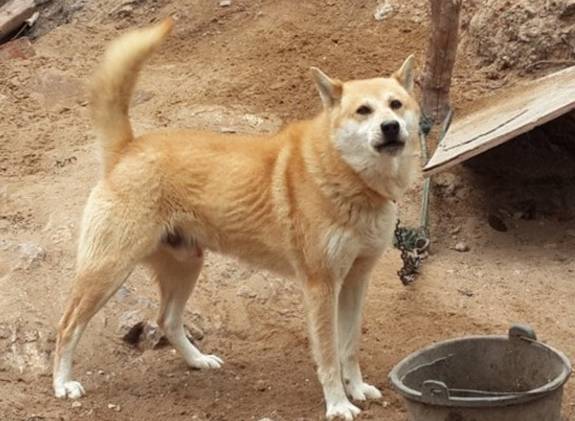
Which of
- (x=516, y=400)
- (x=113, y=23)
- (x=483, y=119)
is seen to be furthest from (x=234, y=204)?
(x=113, y=23)

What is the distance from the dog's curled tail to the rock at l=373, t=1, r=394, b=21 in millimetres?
4347

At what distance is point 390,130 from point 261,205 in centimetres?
81

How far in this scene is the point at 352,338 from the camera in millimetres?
5172

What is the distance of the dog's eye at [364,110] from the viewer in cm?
478

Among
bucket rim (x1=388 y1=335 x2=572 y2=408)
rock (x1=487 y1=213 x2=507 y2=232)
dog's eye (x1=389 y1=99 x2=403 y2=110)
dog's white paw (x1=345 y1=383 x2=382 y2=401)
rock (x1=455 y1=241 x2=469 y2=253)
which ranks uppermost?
dog's eye (x1=389 y1=99 x2=403 y2=110)

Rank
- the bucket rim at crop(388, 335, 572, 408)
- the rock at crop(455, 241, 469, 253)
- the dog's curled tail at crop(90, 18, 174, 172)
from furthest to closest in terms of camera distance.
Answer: the rock at crop(455, 241, 469, 253)
the dog's curled tail at crop(90, 18, 174, 172)
the bucket rim at crop(388, 335, 572, 408)

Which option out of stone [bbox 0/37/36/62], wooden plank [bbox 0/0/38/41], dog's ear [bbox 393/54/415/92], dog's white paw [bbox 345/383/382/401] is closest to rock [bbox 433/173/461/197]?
dog's ear [bbox 393/54/415/92]

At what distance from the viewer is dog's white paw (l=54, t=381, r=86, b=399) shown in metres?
5.18

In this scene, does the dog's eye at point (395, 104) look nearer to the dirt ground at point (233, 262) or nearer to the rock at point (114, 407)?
the dirt ground at point (233, 262)

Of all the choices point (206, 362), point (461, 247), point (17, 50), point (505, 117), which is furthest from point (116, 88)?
point (17, 50)

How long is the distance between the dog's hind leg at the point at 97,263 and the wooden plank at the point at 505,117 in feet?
6.09

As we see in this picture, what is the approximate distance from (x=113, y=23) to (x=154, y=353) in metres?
5.17

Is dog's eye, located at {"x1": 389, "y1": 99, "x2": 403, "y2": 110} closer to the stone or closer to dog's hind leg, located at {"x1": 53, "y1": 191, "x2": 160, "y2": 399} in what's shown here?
dog's hind leg, located at {"x1": 53, "y1": 191, "x2": 160, "y2": 399}

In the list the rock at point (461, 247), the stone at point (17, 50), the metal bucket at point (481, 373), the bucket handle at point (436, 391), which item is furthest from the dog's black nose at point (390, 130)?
the stone at point (17, 50)
